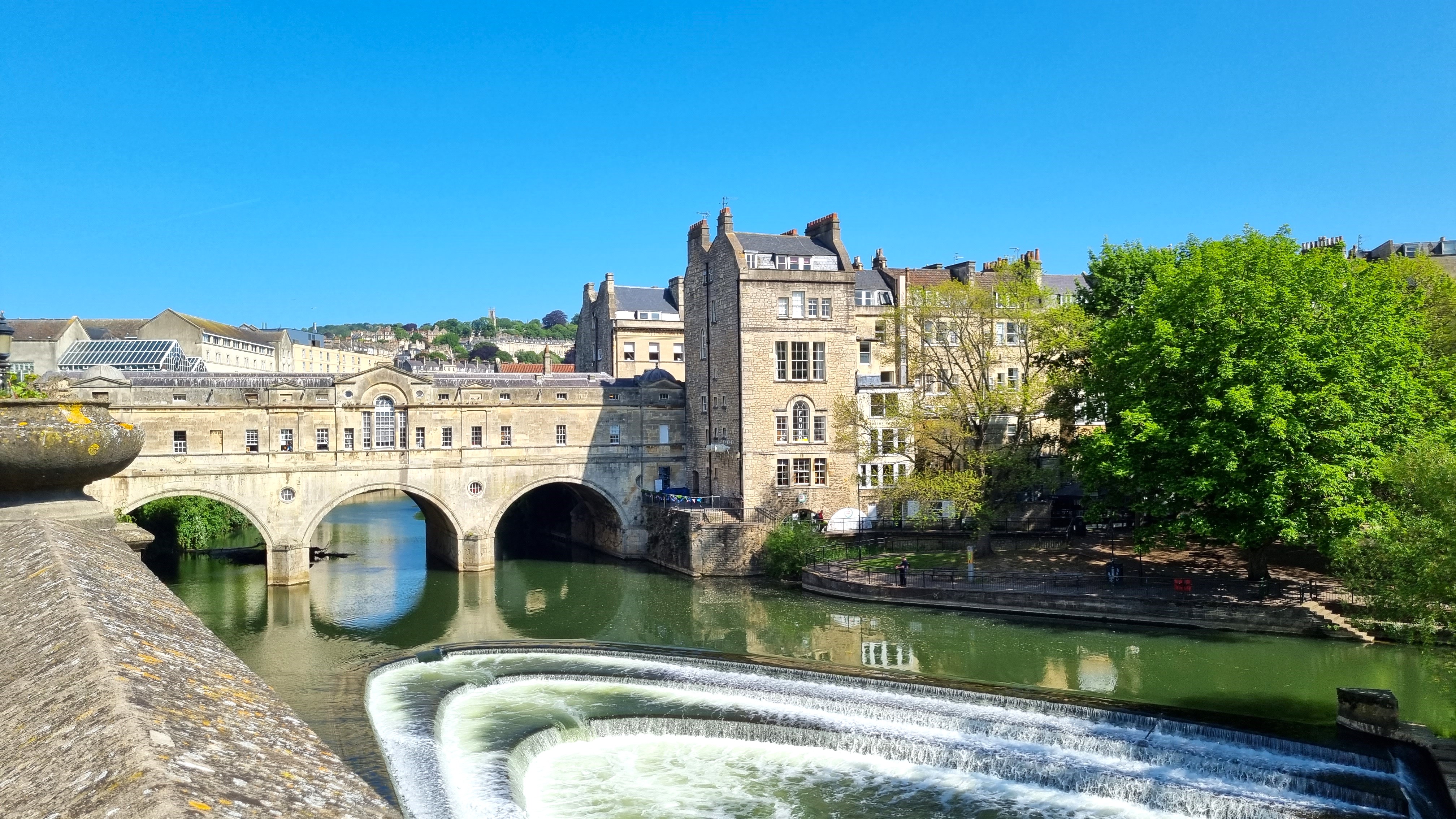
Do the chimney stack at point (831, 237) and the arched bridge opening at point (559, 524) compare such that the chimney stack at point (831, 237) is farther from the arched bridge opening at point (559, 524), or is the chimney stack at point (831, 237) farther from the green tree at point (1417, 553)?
the green tree at point (1417, 553)

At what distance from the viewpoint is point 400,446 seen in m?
41.9

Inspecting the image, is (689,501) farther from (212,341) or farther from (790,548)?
(212,341)

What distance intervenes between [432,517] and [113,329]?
43.4 meters

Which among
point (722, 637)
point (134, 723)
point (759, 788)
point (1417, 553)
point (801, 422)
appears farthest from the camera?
point (801, 422)

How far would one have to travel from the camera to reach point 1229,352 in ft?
94.0

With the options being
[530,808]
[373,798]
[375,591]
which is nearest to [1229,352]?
[530,808]

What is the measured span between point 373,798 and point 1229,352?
1153 inches

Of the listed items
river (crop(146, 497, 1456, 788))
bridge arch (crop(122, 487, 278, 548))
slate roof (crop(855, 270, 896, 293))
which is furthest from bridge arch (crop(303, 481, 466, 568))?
slate roof (crop(855, 270, 896, 293))

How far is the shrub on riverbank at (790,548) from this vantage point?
1515 inches

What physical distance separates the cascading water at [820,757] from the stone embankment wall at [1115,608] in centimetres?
1040

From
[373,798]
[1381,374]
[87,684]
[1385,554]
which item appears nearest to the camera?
[373,798]

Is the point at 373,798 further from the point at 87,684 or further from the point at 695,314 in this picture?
the point at 695,314

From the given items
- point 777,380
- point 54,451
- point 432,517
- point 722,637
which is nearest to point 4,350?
point 54,451

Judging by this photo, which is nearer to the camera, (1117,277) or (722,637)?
(722,637)
